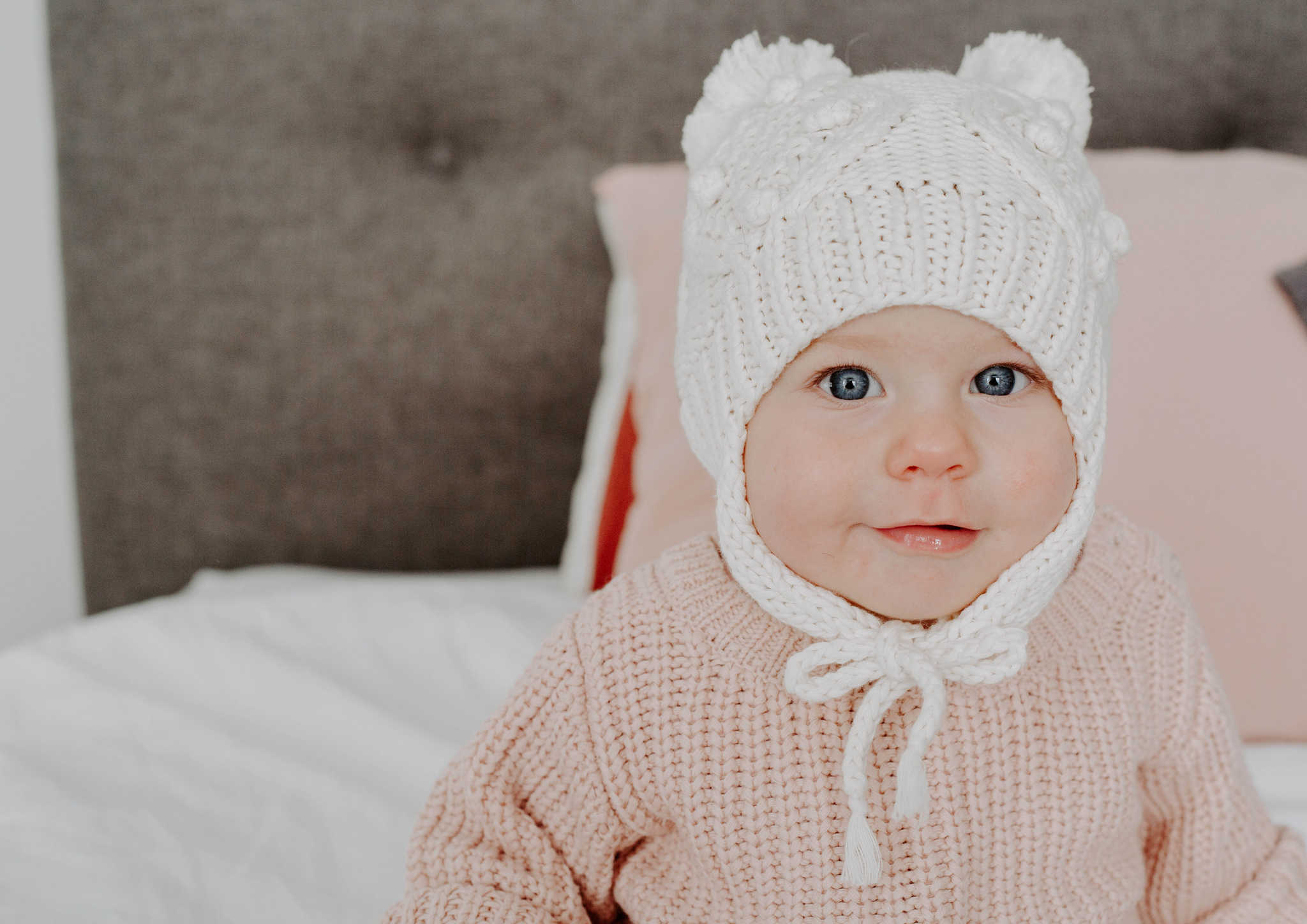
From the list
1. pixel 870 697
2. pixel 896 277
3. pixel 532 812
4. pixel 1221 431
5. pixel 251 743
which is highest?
pixel 896 277

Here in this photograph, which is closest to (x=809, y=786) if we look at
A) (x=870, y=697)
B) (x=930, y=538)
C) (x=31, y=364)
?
(x=870, y=697)

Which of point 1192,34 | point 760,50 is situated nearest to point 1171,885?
point 760,50

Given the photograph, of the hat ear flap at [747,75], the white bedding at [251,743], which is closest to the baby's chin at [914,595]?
the hat ear flap at [747,75]

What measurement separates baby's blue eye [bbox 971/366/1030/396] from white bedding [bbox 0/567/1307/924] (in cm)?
52

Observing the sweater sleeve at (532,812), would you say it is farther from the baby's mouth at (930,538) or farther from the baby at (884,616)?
the baby's mouth at (930,538)

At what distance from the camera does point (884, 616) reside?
0.62m

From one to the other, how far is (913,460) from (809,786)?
0.75ft

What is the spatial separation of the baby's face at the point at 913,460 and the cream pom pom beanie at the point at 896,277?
0.01m

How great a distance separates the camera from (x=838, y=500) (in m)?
0.56

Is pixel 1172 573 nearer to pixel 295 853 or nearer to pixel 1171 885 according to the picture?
pixel 1171 885

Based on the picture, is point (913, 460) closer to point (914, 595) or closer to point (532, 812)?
point (914, 595)

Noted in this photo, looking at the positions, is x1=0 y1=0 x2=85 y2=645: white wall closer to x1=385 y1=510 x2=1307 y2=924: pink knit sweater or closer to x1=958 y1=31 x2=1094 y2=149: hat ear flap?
x1=385 y1=510 x2=1307 y2=924: pink knit sweater

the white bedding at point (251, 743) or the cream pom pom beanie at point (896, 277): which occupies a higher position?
the cream pom pom beanie at point (896, 277)

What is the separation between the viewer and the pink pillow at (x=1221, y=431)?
843 mm
